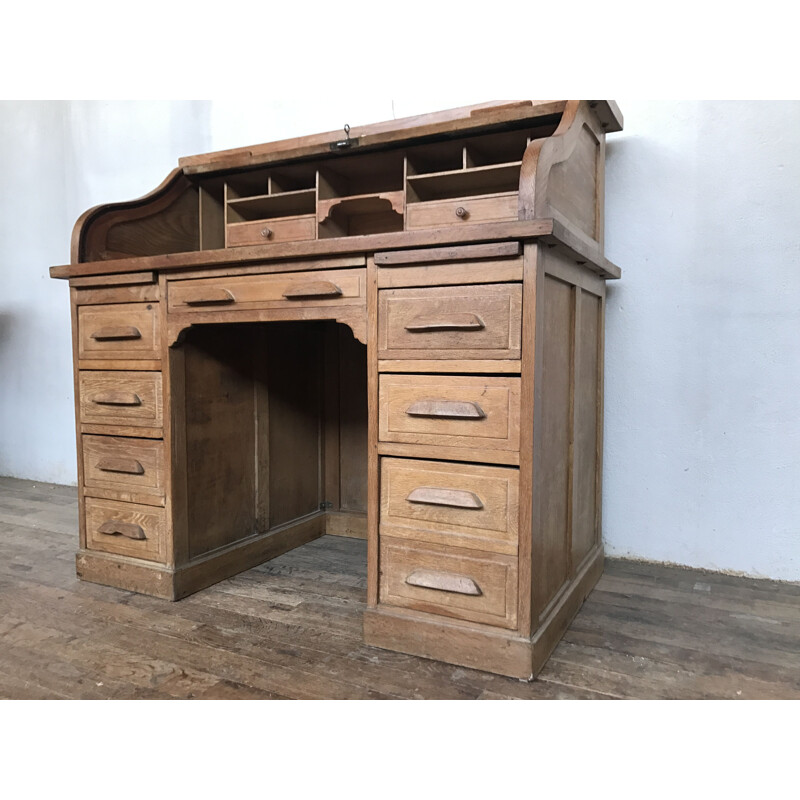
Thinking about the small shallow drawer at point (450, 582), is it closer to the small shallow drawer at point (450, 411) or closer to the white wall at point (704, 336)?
the small shallow drawer at point (450, 411)

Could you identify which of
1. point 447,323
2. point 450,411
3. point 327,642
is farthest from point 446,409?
point 327,642

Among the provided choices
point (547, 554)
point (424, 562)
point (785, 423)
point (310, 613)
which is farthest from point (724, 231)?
point (310, 613)

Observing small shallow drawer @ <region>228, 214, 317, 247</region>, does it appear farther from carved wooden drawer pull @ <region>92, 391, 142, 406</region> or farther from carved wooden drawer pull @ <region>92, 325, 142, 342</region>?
carved wooden drawer pull @ <region>92, 391, 142, 406</region>

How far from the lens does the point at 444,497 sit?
1.56 meters

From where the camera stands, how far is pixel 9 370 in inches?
159

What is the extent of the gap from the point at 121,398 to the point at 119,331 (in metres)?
0.22

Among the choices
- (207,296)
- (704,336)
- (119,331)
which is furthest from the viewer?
(704,336)

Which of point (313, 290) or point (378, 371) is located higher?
point (313, 290)

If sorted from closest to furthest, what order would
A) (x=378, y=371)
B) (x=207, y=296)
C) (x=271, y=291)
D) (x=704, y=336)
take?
1. (x=378, y=371)
2. (x=271, y=291)
3. (x=207, y=296)
4. (x=704, y=336)

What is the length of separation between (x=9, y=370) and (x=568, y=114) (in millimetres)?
3800

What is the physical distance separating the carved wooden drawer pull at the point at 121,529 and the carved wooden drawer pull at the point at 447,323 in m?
1.20

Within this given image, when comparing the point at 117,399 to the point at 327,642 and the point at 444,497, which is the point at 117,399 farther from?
the point at 444,497

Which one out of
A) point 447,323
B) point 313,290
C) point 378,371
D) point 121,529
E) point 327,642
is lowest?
point 327,642

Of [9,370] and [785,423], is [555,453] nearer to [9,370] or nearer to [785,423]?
[785,423]
